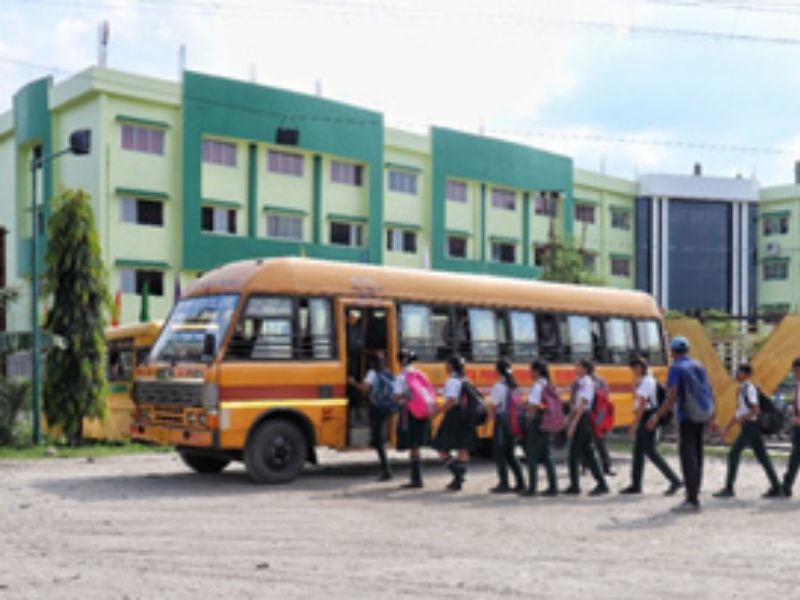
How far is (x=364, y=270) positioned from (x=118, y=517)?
5293mm

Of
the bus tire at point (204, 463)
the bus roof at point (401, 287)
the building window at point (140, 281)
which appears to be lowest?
the bus tire at point (204, 463)

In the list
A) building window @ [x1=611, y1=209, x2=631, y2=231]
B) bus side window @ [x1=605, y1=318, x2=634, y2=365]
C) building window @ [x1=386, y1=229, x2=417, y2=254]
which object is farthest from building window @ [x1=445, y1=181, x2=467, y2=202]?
bus side window @ [x1=605, y1=318, x2=634, y2=365]

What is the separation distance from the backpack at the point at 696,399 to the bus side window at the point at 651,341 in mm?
7393

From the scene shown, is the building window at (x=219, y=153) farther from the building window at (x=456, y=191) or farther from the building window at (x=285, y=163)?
the building window at (x=456, y=191)

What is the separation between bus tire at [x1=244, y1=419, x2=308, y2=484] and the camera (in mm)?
12680

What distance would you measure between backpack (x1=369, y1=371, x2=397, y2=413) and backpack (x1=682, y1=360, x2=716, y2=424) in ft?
12.3

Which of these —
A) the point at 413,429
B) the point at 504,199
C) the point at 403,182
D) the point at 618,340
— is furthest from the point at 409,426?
the point at 504,199

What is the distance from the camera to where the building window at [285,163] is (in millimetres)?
40094

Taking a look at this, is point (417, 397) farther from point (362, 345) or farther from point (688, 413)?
point (688, 413)

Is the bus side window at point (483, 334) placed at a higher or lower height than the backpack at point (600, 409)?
higher

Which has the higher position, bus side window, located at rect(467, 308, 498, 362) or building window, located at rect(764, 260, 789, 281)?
building window, located at rect(764, 260, 789, 281)

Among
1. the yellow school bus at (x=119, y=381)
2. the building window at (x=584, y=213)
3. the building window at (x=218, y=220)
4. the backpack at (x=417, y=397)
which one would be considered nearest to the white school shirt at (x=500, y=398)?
the backpack at (x=417, y=397)

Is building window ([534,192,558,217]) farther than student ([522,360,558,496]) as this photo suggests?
Yes

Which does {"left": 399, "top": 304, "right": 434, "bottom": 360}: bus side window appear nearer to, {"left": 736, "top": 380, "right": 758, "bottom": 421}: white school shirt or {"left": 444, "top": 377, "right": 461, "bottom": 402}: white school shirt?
{"left": 444, "top": 377, "right": 461, "bottom": 402}: white school shirt
